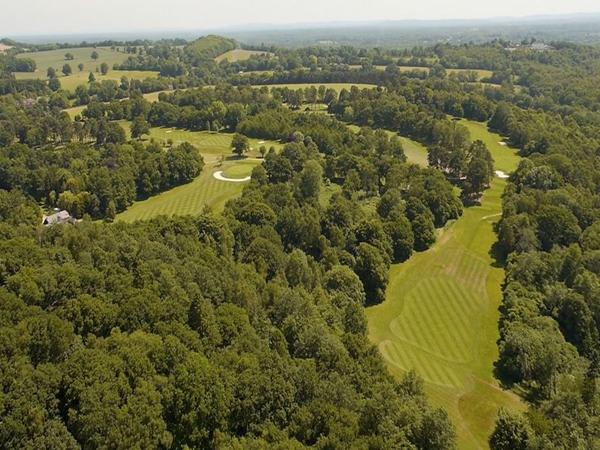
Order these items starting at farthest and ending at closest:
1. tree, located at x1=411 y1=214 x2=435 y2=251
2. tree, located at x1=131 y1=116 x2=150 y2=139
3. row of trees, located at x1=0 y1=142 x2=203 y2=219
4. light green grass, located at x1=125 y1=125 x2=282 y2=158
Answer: tree, located at x1=131 y1=116 x2=150 y2=139
light green grass, located at x1=125 y1=125 x2=282 y2=158
row of trees, located at x1=0 y1=142 x2=203 y2=219
tree, located at x1=411 y1=214 x2=435 y2=251

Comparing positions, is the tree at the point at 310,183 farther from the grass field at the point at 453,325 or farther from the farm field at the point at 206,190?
the grass field at the point at 453,325

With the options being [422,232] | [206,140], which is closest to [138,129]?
[206,140]

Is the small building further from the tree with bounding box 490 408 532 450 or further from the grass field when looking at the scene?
the tree with bounding box 490 408 532 450

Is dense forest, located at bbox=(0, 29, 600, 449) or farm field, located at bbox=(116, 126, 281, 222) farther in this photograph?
farm field, located at bbox=(116, 126, 281, 222)

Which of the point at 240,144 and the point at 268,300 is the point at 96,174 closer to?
the point at 240,144

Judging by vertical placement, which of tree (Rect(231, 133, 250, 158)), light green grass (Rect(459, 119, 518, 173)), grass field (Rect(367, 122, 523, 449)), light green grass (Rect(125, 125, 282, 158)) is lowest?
light green grass (Rect(459, 119, 518, 173))

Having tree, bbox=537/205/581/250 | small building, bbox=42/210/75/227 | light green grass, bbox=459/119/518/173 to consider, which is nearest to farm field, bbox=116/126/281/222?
small building, bbox=42/210/75/227
